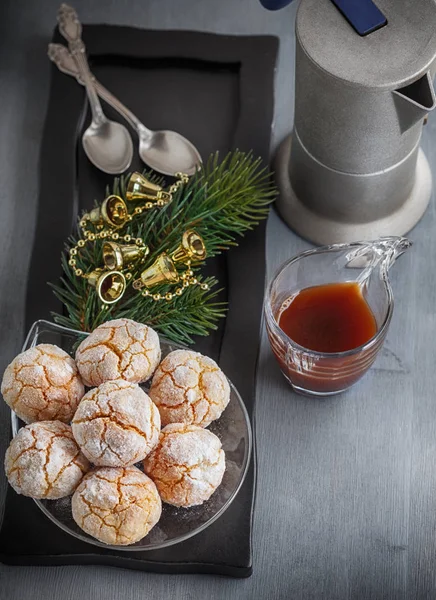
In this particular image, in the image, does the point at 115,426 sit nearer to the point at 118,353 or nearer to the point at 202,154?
the point at 118,353

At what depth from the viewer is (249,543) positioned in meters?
0.88

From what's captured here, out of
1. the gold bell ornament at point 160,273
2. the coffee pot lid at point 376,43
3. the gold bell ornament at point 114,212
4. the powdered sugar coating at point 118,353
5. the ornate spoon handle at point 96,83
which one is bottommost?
the powdered sugar coating at point 118,353

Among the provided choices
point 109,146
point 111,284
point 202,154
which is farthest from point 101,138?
point 111,284

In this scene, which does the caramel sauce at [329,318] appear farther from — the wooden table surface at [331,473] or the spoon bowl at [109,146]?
the spoon bowl at [109,146]

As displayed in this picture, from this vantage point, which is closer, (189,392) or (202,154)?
(189,392)

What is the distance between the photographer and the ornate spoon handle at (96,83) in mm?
1066

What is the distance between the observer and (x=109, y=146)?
1.06m

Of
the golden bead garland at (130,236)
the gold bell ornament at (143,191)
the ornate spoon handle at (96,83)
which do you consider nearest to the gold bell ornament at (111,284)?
the golden bead garland at (130,236)

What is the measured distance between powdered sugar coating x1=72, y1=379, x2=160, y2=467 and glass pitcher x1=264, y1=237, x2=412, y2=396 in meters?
0.17

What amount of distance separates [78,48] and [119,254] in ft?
1.12

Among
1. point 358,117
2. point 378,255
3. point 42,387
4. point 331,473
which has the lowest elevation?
point 331,473

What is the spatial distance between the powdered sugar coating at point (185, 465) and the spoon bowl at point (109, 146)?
1.27ft

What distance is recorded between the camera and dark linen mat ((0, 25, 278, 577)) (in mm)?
882

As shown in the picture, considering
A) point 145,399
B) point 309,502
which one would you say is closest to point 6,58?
point 145,399
